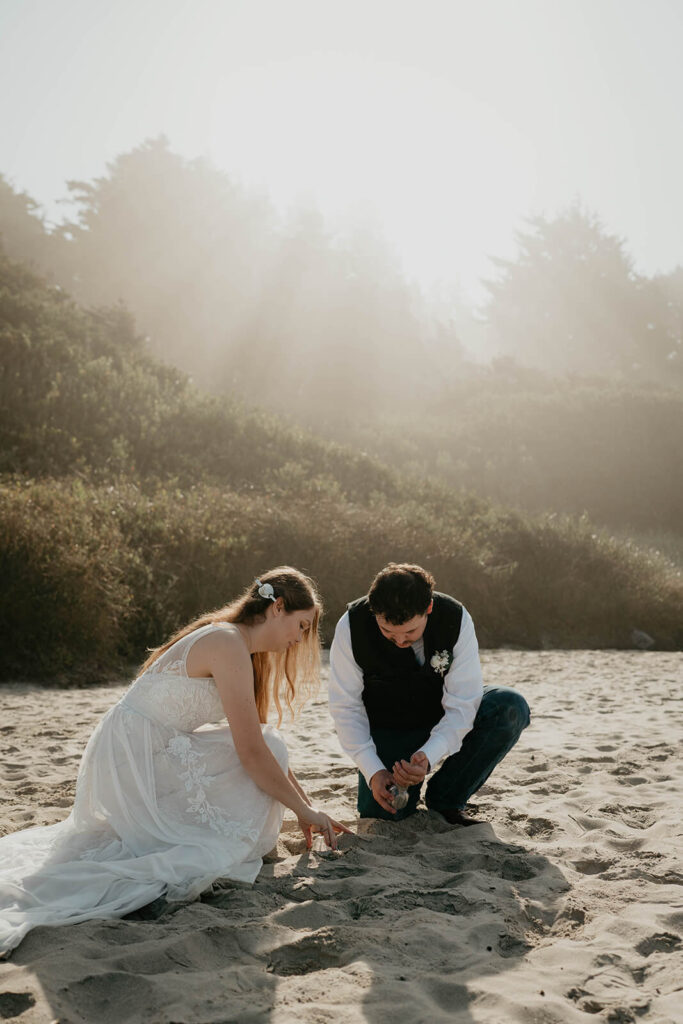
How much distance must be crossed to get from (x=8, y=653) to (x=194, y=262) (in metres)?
32.4

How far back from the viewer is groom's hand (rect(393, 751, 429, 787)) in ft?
11.9

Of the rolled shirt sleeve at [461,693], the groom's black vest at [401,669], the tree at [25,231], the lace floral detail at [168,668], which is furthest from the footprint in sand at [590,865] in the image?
the tree at [25,231]

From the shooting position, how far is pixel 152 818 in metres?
3.42

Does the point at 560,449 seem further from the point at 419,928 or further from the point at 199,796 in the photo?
the point at 419,928

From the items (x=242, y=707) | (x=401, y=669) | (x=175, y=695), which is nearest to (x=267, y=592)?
(x=242, y=707)

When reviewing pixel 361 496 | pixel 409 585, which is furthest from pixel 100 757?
pixel 361 496

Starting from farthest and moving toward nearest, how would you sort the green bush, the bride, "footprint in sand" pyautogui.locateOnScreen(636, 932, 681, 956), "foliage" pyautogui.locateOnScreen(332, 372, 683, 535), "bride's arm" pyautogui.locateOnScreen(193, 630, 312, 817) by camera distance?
"foliage" pyautogui.locateOnScreen(332, 372, 683, 535) → the green bush → "bride's arm" pyautogui.locateOnScreen(193, 630, 312, 817) → the bride → "footprint in sand" pyautogui.locateOnScreen(636, 932, 681, 956)

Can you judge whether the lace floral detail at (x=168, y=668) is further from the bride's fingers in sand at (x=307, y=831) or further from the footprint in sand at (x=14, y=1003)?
the footprint in sand at (x=14, y=1003)

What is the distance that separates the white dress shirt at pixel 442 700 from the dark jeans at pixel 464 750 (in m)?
0.16

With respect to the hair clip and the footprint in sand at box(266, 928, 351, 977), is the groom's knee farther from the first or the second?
the footprint in sand at box(266, 928, 351, 977)

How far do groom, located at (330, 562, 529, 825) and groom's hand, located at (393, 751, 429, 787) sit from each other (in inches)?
0.6

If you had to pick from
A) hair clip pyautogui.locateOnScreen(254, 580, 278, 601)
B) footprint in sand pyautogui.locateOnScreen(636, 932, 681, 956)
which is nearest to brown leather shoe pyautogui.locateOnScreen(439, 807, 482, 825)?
footprint in sand pyautogui.locateOnScreen(636, 932, 681, 956)

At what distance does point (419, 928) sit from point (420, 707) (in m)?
1.38

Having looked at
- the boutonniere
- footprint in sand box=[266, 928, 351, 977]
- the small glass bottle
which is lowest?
footprint in sand box=[266, 928, 351, 977]
